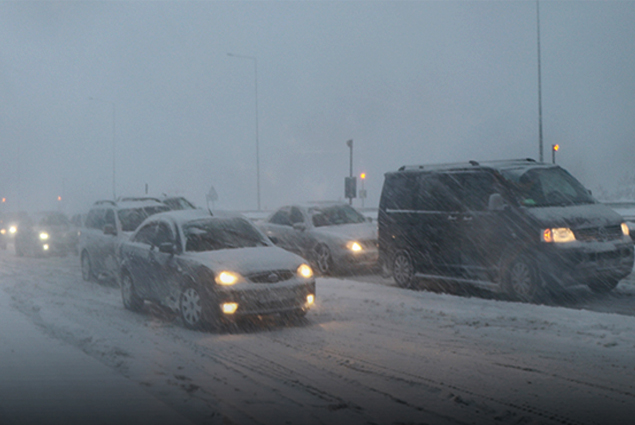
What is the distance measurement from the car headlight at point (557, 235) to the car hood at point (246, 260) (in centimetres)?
363

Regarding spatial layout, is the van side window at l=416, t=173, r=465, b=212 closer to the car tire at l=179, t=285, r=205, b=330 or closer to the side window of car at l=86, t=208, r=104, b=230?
the car tire at l=179, t=285, r=205, b=330

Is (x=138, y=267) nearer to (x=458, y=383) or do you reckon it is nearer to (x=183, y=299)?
(x=183, y=299)

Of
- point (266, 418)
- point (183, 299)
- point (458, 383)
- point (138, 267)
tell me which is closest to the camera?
point (266, 418)

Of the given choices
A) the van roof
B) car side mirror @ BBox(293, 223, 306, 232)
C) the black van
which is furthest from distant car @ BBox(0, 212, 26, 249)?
the van roof

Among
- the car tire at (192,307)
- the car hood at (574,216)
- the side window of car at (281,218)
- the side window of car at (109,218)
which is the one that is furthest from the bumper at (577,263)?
the side window of car at (109,218)

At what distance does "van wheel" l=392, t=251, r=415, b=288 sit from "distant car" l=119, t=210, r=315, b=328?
3314mm

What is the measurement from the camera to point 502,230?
10.6 meters

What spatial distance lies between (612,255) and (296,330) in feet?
16.4

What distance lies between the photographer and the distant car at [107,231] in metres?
13.8

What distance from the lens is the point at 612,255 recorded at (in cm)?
1016

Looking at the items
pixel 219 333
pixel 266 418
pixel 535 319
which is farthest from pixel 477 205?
pixel 266 418

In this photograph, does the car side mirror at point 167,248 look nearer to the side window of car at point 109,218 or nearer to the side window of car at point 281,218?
the side window of car at point 109,218

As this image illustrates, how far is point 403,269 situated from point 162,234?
450 centimetres

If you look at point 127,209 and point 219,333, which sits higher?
point 127,209
